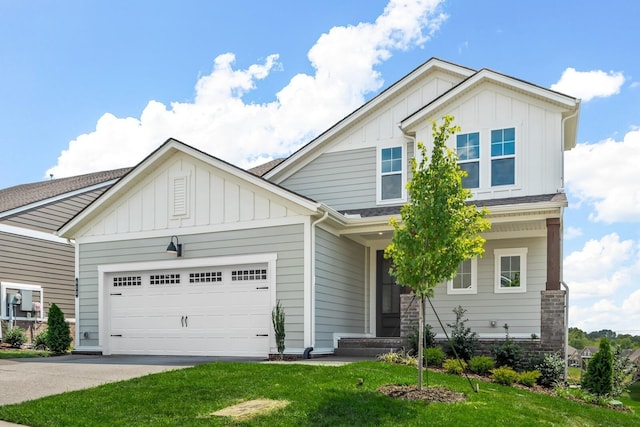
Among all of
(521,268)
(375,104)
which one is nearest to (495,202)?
(521,268)

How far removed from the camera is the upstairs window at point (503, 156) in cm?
1438

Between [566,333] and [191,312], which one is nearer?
[566,333]

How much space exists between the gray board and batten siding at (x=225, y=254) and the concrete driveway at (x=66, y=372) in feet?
4.99

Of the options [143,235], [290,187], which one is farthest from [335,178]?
[143,235]

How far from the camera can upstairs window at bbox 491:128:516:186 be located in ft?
47.2

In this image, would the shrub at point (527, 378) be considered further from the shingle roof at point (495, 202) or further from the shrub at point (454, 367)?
the shingle roof at point (495, 202)

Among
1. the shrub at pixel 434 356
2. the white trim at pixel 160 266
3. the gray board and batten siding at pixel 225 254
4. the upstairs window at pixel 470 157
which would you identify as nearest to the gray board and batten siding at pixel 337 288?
the gray board and batten siding at pixel 225 254

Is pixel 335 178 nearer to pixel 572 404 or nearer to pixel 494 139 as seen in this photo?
pixel 494 139

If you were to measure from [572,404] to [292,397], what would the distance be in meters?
4.77

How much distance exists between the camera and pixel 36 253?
20.3 m

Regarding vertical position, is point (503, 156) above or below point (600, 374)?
above

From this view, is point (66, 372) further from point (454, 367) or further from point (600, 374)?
point (600, 374)

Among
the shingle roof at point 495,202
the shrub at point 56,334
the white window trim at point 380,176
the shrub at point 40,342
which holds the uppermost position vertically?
the white window trim at point 380,176

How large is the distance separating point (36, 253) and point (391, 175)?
12237 millimetres
